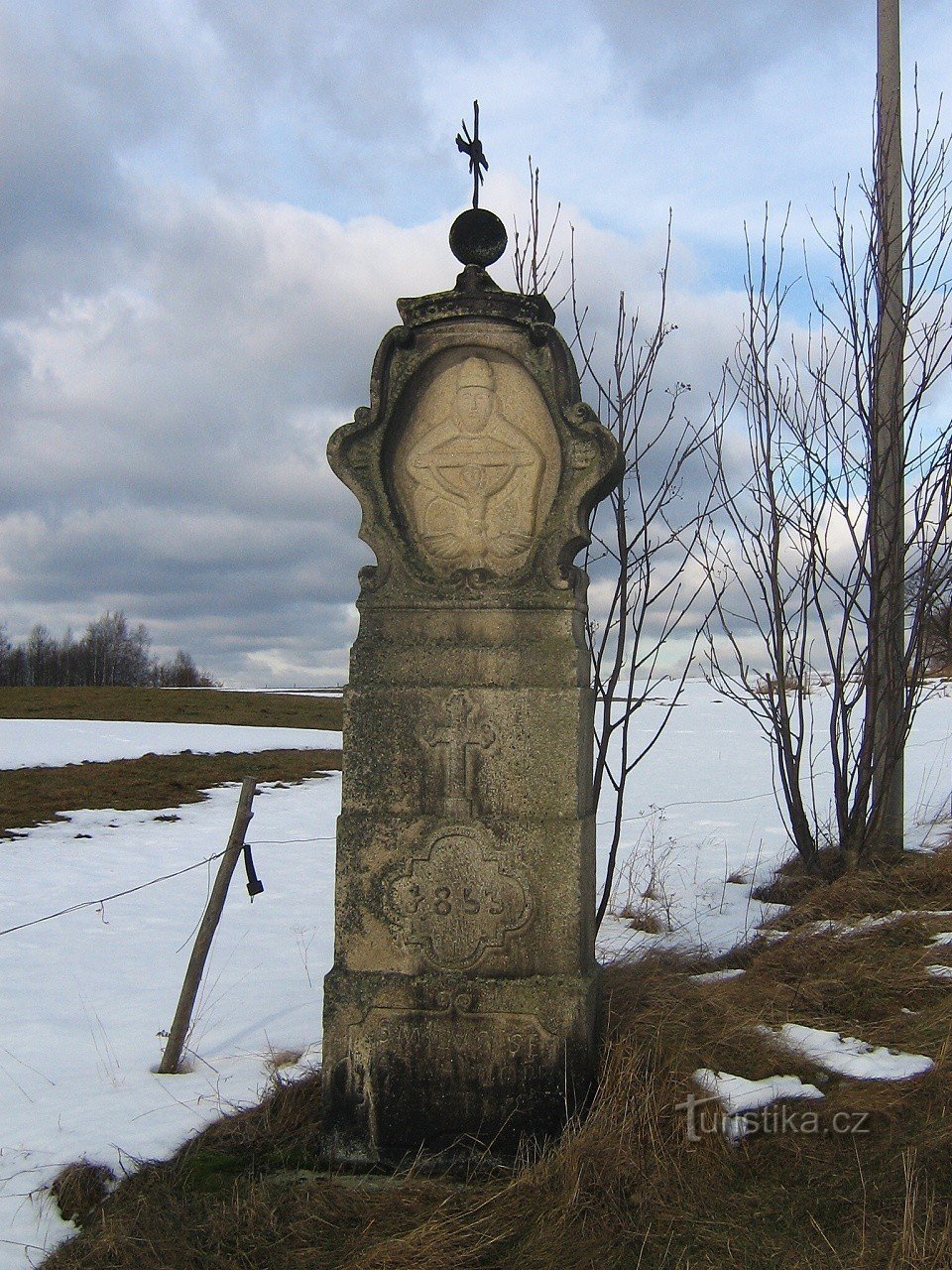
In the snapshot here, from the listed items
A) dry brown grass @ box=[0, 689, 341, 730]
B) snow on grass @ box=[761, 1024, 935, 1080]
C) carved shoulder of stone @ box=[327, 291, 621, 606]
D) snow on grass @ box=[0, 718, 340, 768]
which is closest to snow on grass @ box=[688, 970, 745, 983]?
snow on grass @ box=[761, 1024, 935, 1080]

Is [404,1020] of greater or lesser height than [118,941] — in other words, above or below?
above

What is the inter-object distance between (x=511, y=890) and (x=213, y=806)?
9.75 meters

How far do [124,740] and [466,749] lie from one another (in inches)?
618

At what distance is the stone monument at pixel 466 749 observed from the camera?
357cm

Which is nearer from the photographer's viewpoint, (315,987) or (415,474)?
(415,474)

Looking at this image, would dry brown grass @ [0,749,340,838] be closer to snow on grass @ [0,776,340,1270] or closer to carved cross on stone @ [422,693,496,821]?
snow on grass @ [0,776,340,1270]

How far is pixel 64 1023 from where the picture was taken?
526 centimetres

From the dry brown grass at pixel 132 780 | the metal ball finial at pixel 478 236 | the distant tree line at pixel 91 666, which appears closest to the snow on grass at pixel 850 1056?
the metal ball finial at pixel 478 236

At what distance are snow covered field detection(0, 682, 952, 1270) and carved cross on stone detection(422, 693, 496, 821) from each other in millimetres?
1504

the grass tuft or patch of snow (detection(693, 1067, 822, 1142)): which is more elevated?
patch of snow (detection(693, 1067, 822, 1142))

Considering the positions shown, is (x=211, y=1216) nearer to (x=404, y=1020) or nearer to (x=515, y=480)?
(x=404, y=1020)

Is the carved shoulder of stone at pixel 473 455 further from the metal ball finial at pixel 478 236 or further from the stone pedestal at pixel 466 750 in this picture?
the metal ball finial at pixel 478 236

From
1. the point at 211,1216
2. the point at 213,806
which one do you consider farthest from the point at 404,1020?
the point at 213,806

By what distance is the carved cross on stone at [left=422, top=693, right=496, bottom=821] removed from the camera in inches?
144
